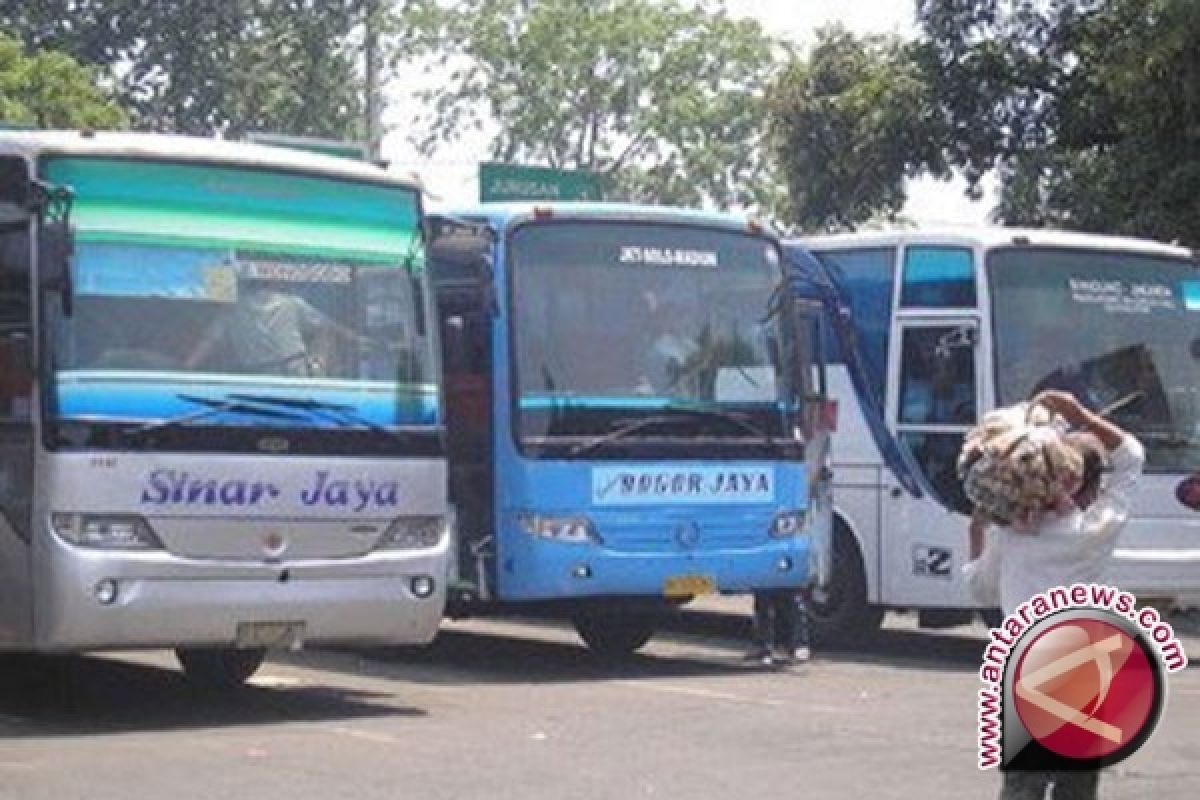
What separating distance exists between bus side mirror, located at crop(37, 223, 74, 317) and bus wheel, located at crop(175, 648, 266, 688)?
Result: 278 centimetres

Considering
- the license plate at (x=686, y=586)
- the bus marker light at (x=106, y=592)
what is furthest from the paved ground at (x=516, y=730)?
the bus marker light at (x=106, y=592)

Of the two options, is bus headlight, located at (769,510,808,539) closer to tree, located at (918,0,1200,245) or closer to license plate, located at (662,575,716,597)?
license plate, located at (662,575,716,597)

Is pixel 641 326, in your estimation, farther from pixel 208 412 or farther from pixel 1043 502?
pixel 1043 502

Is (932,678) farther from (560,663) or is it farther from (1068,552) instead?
(1068,552)

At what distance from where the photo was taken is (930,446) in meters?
14.4

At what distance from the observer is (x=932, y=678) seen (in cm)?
1352

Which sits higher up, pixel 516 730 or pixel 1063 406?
pixel 1063 406

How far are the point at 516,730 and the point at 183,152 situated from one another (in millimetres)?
3355

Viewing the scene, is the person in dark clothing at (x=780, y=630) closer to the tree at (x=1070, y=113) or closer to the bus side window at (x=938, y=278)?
the bus side window at (x=938, y=278)

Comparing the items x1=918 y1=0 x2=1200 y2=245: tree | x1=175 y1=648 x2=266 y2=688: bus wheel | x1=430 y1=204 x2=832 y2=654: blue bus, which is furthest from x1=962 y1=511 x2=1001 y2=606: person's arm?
x1=918 y1=0 x2=1200 y2=245: tree

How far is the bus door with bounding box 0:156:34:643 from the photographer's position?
33.1 feet

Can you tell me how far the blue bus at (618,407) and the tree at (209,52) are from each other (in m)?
25.7

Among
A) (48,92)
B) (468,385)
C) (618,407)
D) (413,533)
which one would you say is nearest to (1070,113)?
(618,407)

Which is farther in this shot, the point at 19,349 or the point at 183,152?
the point at 183,152
